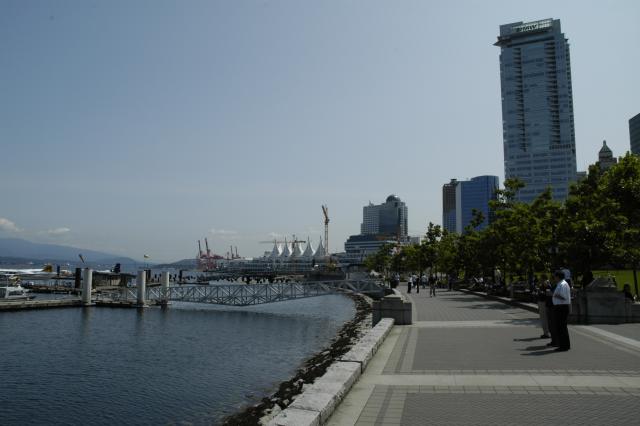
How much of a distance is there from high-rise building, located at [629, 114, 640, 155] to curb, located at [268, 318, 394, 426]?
208 metres

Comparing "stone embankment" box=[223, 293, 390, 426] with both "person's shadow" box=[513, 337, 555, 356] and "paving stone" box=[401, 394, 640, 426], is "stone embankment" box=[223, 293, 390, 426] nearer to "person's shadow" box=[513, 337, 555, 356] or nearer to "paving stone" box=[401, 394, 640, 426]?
"paving stone" box=[401, 394, 640, 426]

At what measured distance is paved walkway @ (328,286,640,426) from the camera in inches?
276

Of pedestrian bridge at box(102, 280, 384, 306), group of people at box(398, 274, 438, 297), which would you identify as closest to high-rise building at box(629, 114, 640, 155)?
group of people at box(398, 274, 438, 297)

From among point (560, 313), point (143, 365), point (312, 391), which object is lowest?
point (143, 365)

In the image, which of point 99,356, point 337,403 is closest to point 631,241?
point 337,403

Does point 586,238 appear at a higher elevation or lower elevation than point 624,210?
lower

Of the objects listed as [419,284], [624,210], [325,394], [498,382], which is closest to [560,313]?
[498,382]

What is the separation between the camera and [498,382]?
905 centimetres

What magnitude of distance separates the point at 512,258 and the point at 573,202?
8289mm

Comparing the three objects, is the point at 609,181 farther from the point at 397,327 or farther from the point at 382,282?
the point at 382,282

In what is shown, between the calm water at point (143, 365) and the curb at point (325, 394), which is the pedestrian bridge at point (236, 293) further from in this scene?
the curb at point (325, 394)

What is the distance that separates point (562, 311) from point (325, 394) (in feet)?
25.0

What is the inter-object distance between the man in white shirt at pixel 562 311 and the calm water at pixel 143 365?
34.9 ft

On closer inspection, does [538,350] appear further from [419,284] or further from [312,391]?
[419,284]
